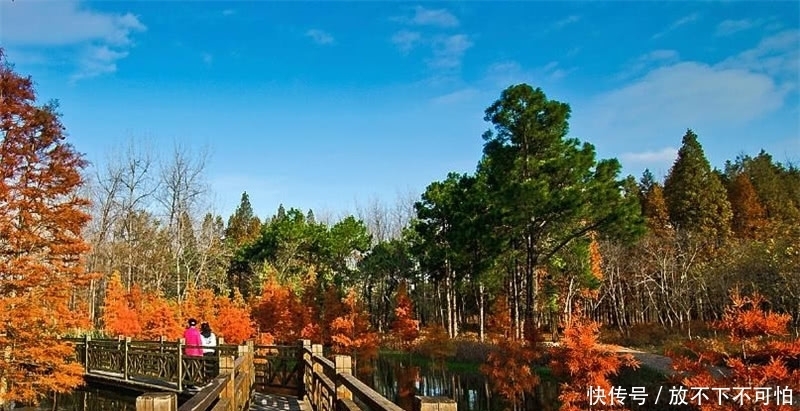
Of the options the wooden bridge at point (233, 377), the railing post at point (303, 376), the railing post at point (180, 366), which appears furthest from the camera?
the railing post at point (180, 366)

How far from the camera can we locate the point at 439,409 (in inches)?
103

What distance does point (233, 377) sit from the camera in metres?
6.73

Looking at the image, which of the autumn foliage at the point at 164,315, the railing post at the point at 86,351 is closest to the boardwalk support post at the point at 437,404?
the railing post at the point at 86,351

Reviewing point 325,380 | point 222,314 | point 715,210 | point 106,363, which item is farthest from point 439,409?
point 715,210

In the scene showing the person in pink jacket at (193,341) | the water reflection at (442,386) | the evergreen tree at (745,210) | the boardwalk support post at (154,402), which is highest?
the evergreen tree at (745,210)

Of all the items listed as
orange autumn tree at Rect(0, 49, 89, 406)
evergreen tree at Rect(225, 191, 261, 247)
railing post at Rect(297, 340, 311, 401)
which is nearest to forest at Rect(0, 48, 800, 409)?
orange autumn tree at Rect(0, 49, 89, 406)

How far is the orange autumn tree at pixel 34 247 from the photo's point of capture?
12.8m

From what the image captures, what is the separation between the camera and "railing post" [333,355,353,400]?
223 inches

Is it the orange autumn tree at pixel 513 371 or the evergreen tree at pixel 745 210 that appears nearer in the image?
the orange autumn tree at pixel 513 371

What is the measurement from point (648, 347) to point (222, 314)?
18.8m

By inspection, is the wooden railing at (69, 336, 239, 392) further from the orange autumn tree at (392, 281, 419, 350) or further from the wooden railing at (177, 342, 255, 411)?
the orange autumn tree at (392, 281, 419, 350)

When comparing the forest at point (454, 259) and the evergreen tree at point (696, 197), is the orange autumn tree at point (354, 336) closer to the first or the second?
the forest at point (454, 259)

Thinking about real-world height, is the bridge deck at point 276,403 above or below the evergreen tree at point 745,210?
below

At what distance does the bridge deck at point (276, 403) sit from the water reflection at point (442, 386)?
5194mm
